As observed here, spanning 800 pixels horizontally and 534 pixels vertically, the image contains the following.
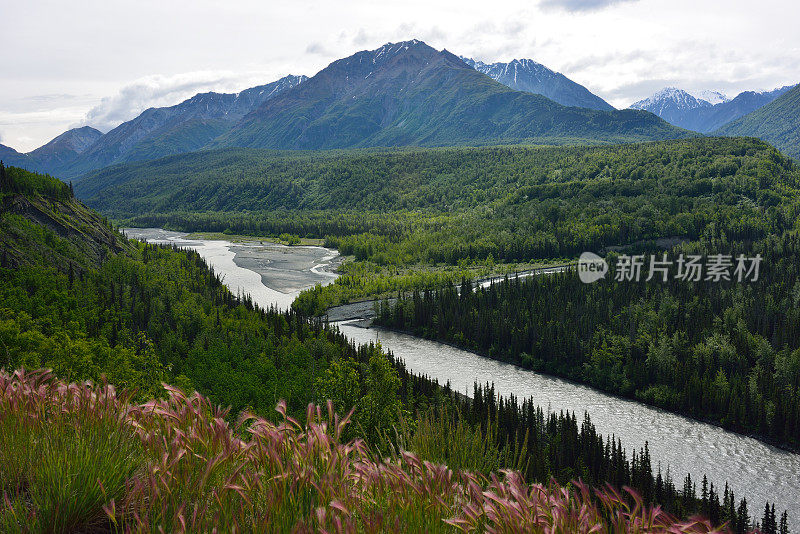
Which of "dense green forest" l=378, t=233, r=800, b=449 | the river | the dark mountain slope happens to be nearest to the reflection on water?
the river

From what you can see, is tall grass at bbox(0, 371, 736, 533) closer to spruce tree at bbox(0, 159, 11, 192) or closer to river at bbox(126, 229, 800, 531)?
river at bbox(126, 229, 800, 531)

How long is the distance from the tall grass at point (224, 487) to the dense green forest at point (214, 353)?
251cm

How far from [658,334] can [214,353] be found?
66487 millimetres

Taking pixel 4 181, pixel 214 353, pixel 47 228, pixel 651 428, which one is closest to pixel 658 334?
pixel 651 428

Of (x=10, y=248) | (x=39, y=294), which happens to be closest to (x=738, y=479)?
(x=39, y=294)

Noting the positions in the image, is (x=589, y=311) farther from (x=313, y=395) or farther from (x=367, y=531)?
(x=367, y=531)

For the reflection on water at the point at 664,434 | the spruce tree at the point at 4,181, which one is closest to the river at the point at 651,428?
the reflection on water at the point at 664,434

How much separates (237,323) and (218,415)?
279ft

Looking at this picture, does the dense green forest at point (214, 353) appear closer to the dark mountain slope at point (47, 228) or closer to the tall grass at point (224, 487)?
the dark mountain slope at point (47, 228)

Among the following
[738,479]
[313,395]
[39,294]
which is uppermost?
[39,294]

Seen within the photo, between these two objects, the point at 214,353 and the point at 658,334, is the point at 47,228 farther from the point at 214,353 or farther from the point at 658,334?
the point at 658,334

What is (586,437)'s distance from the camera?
57531 millimetres

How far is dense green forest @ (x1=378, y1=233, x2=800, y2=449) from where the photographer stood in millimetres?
69188

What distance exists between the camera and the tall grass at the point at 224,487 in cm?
663
